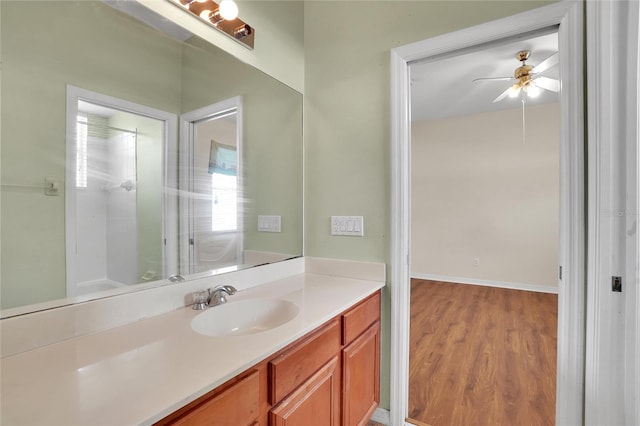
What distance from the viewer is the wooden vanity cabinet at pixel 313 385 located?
70 cm

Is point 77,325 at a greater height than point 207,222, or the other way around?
point 207,222

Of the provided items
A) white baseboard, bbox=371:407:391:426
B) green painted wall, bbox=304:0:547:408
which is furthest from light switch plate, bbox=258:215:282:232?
white baseboard, bbox=371:407:391:426

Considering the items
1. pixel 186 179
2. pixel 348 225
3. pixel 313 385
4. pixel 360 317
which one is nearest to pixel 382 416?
pixel 360 317

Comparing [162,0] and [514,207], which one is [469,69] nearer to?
[514,207]

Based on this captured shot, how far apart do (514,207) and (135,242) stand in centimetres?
454

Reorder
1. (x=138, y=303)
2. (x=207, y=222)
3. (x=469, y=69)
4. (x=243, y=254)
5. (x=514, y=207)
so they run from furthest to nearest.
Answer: (x=514, y=207)
(x=469, y=69)
(x=243, y=254)
(x=207, y=222)
(x=138, y=303)

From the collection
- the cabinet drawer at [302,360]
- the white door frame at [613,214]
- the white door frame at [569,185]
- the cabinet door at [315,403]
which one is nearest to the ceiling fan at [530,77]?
the white door frame at [569,185]

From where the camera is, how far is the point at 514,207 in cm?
400

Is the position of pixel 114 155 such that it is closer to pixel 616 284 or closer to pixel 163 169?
pixel 163 169

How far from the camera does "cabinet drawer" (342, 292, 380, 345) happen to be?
122 centimetres

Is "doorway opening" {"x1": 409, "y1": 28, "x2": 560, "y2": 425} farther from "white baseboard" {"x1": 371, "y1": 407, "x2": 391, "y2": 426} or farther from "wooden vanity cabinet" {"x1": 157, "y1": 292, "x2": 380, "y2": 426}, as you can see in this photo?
"wooden vanity cabinet" {"x1": 157, "y1": 292, "x2": 380, "y2": 426}

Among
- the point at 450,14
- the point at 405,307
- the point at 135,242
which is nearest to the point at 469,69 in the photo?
the point at 450,14

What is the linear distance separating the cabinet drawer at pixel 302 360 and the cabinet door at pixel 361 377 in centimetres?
14

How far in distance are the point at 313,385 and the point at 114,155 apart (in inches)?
42.0
